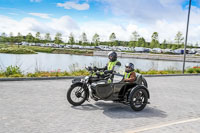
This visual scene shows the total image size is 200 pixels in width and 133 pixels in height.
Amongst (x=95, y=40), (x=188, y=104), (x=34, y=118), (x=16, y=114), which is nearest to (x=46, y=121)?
(x=34, y=118)

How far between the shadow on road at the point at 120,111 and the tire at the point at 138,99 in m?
0.15

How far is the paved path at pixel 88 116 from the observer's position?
15.4 ft

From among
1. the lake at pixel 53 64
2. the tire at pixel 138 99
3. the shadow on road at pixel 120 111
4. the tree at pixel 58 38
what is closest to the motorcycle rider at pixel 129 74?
the tire at pixel 138 99

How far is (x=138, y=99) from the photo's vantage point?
638cm

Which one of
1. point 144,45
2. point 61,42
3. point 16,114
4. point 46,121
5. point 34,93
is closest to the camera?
point 46,121

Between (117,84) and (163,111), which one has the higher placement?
(117,84)

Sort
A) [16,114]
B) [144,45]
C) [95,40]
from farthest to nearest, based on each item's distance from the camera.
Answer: [95,40] < [144,45] < [16,114]

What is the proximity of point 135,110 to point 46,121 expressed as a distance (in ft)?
8.43

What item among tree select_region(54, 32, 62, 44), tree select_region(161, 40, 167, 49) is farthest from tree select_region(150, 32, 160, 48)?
tree select_region(54, 32, 62, 44)

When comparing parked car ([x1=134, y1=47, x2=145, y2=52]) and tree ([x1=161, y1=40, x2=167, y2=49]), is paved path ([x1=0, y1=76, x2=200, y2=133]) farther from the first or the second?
tree ([x1=161, y1=40, x2=167, y2=49])

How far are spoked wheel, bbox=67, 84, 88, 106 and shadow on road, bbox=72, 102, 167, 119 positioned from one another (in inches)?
7.4

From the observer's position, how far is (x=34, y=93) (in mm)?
8023

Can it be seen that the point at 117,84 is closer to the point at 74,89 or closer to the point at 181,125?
the point at 74,89

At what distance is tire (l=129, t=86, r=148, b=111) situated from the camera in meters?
6.20
